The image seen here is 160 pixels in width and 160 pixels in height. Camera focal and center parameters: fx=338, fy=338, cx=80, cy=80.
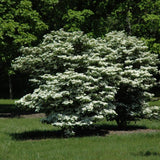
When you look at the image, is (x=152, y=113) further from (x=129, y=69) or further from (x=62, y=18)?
(x=62, y=18)

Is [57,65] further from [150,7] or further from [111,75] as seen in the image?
[150,7]

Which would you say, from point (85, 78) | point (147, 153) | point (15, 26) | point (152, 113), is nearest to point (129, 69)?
point (152, 113)

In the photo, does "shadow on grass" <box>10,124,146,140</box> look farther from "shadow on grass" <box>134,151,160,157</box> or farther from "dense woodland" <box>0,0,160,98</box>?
"dense woodland" <box>0,0,160,98</box>

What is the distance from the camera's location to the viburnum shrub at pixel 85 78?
13234mm

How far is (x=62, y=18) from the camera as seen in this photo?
26.2 meters

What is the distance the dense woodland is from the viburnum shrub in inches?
249

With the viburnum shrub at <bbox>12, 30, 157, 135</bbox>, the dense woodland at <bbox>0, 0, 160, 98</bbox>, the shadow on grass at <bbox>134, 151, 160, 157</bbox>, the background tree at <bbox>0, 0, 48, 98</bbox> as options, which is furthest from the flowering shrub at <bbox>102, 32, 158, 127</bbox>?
the dense woodland at <bbox>0, 0, 160, 98</bbox>

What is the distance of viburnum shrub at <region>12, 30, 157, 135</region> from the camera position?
13.2 meters

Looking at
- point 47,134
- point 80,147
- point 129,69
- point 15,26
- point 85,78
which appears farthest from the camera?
point 15,26

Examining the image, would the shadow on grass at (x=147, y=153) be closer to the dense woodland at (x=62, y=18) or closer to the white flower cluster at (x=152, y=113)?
the white flower cluster at (x=152, y=113)

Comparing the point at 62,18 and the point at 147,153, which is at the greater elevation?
the point at 62,18

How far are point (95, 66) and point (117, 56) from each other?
2063 mm

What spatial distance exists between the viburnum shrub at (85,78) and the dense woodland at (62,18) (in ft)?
20.7

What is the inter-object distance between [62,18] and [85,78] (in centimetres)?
1379
